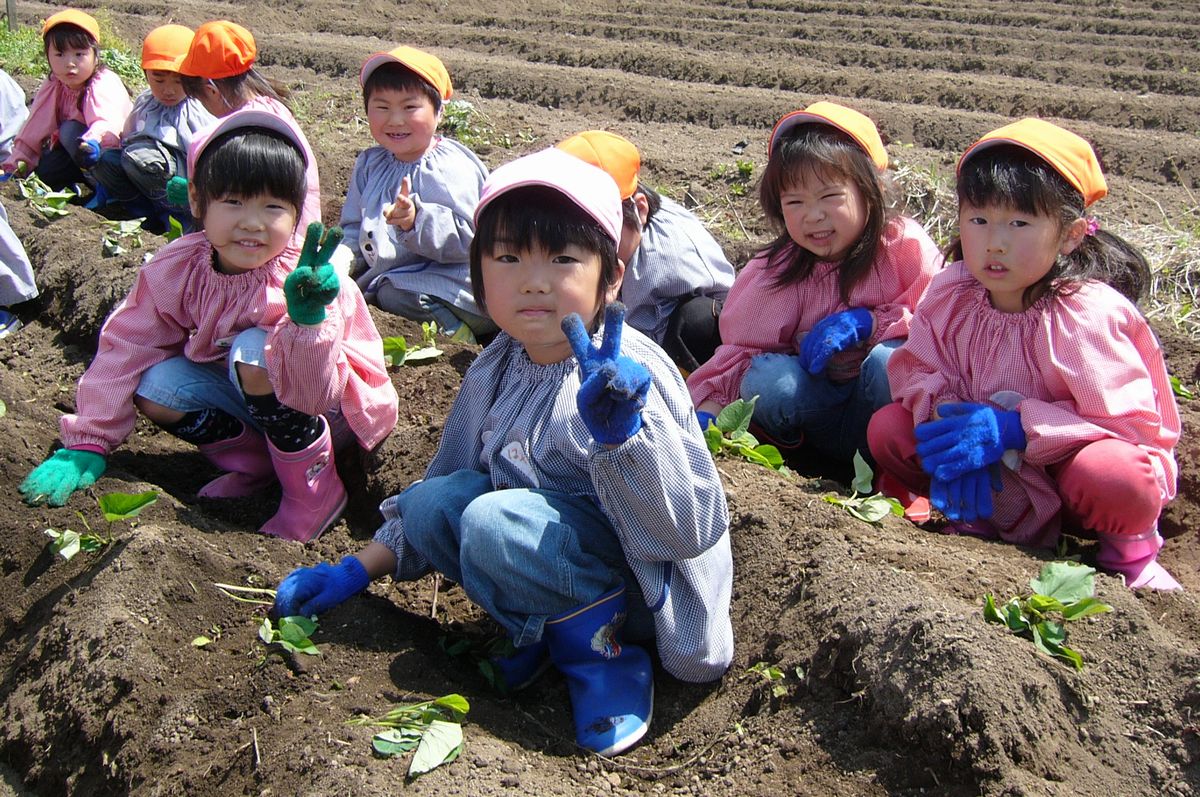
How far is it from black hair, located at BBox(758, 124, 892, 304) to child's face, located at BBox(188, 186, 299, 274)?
1487mm

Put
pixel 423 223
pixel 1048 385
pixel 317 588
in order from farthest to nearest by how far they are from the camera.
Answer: pixel 423 223, pixel 1048 385, pixel 317 588

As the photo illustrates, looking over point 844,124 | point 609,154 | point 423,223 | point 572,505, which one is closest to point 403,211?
point 423,223

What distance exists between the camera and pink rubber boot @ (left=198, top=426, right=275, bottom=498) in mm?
3545

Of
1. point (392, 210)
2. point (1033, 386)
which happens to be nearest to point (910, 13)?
point (392, 210)

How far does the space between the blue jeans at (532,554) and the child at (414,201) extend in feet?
7.07

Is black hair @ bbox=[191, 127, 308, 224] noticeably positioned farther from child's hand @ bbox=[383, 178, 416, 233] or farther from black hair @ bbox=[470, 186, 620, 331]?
child's hand @ bbox=[383, 178, 416, 233]

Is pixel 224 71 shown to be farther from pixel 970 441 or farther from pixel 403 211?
pixel 970 441

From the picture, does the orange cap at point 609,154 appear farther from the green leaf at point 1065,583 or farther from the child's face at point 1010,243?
the green leaf at point 1065,583

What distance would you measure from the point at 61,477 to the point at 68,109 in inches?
158

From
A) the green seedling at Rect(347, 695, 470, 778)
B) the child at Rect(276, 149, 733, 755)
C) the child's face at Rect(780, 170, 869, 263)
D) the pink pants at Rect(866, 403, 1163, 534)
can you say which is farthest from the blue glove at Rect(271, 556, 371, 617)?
the pink pants at Rect(866, 403, 1163, 534)

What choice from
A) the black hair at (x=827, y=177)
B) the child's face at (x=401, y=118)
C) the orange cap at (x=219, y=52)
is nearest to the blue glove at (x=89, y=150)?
the orange cap at (x=219, y=52)

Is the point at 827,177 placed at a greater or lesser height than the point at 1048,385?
greater

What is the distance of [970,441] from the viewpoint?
118 inches

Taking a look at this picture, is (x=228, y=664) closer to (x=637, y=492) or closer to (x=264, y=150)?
(x=637, y=492)
